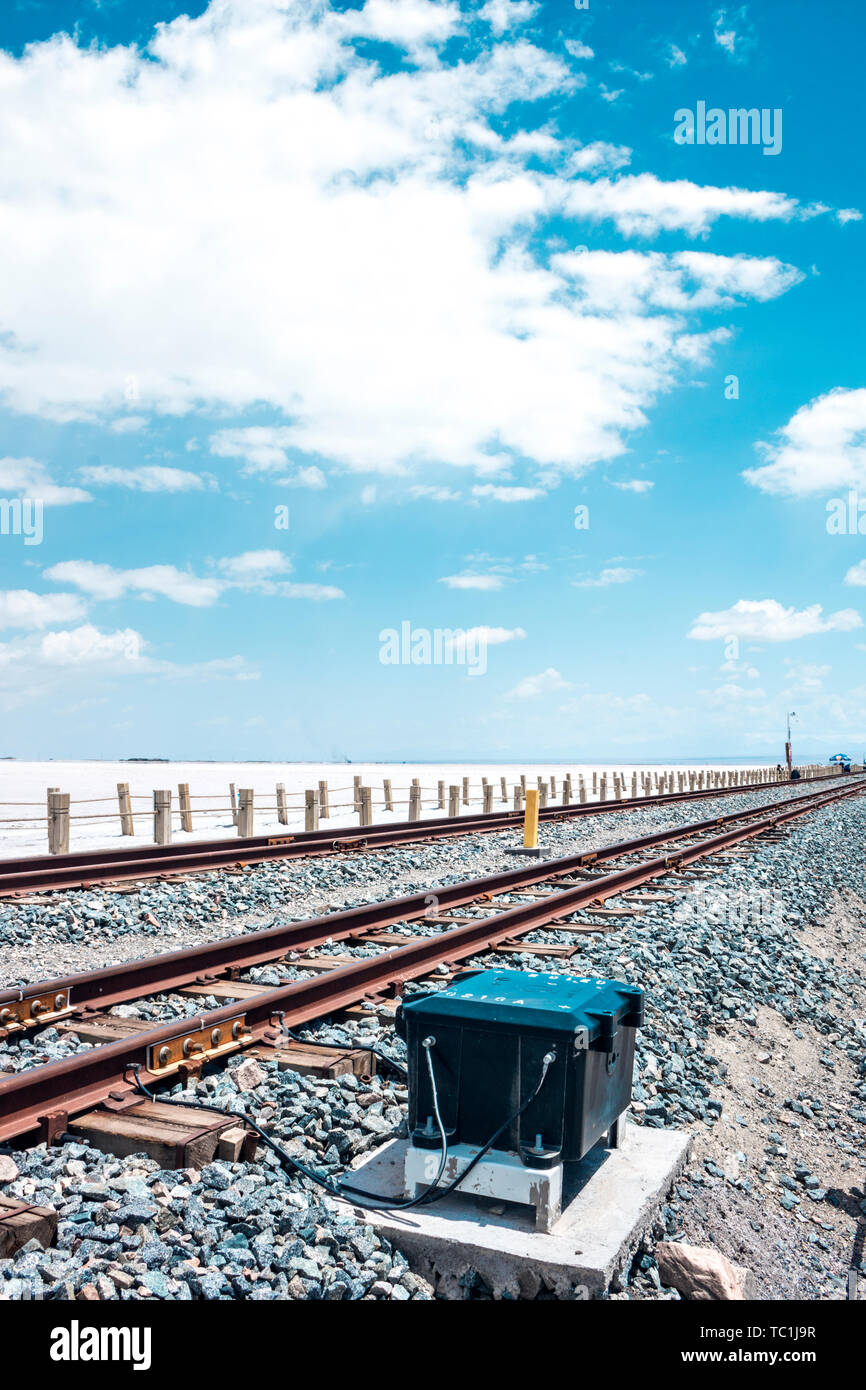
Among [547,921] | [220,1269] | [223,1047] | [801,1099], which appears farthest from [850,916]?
[220,1269]

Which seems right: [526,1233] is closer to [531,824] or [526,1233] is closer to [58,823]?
[58,823]

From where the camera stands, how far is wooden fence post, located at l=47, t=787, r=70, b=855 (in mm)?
14875

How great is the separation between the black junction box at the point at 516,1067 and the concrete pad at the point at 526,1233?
0.22 m

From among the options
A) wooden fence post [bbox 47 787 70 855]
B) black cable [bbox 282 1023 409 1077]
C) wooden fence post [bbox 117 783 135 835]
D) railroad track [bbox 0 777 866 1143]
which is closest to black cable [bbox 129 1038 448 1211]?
railroad track [bbox 0 777 866 1143]

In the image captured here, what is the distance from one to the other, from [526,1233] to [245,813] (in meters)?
15.5

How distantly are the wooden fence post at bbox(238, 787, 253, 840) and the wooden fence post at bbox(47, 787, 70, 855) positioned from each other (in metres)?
3.71

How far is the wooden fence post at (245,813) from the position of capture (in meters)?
18.2

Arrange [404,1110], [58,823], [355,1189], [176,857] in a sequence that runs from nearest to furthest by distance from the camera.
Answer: [355,1189]
[404,1110]
[176,857]
[58,823]

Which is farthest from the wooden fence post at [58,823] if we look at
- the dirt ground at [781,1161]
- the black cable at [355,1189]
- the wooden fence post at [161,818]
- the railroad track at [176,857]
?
the black cable at [355,1189]

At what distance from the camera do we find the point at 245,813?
18.4 m

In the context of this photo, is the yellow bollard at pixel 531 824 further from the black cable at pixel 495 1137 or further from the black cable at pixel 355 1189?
the black cable at pixel 495 1137

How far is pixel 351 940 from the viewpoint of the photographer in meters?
8.21

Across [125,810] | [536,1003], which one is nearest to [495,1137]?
[536,1003]
